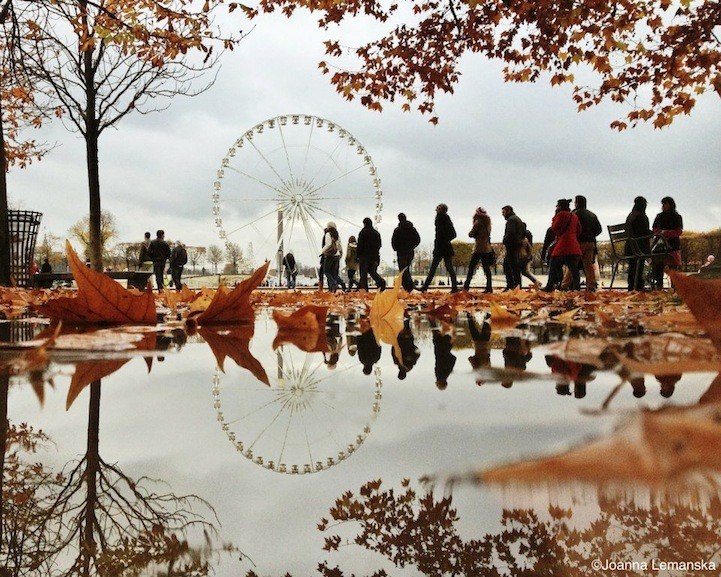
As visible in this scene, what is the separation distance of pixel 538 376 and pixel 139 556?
73cm

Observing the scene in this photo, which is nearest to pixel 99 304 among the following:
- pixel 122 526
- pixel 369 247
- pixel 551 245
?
pixel 122 526

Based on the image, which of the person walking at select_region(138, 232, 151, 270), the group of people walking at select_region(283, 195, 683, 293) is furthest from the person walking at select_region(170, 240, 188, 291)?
the group of people walking at select_region(283, 195, 683, 293)

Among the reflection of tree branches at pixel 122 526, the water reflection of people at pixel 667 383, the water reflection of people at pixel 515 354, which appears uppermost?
the water reflection of people at pixel 667 383

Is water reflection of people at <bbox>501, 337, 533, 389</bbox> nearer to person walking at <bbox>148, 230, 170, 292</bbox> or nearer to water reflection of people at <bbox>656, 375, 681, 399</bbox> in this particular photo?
water reflection of people at <bbox>656, 375, 681, 399</bbox>

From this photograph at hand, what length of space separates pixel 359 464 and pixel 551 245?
9026mm

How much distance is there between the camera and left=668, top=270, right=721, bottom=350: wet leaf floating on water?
0.97m

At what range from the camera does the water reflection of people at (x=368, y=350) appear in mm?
1195

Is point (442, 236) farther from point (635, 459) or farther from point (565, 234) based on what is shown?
point (635, 459)

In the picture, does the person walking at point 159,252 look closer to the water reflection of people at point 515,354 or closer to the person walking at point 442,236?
the person walking at point 442,236

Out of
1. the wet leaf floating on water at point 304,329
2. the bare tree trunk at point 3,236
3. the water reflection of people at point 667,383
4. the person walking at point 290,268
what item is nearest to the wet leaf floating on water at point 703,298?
the water reflection of people at point 667,383

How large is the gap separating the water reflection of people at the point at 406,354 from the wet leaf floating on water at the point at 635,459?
1.92 ft

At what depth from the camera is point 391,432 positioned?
61 centimetres

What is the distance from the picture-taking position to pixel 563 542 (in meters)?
0.35

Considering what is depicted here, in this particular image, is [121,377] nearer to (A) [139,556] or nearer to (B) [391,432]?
(B) [391,432]
